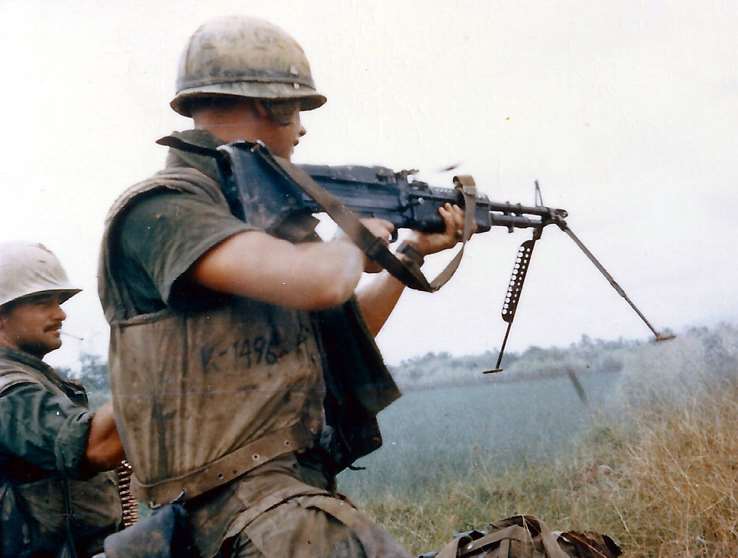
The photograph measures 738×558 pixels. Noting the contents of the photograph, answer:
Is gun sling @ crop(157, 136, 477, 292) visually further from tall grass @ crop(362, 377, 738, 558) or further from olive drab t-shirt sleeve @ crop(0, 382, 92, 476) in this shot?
tall grass @ crop(362, 377, 738, 558)

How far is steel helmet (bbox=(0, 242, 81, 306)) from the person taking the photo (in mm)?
5266

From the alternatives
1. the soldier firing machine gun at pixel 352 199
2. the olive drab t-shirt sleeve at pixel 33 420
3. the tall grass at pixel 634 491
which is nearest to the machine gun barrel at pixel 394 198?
the soldier firing machine gun at pixel 352 199

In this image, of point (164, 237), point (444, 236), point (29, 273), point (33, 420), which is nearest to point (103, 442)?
point (33, 420)

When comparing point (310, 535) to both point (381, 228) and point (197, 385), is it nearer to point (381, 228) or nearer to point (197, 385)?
point (197, 385)

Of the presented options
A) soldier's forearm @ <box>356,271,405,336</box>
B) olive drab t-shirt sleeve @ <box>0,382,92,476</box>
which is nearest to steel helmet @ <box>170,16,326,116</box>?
soldier's forearm @ <box>356,271,405,336</box>

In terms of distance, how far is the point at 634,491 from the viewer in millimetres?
6336

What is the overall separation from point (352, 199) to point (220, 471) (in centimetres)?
106

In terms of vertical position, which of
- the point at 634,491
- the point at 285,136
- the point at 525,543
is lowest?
the point at 634,491

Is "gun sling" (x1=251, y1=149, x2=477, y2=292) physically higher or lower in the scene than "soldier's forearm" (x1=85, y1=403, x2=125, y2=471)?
higher

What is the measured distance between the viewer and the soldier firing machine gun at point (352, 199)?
104 inches

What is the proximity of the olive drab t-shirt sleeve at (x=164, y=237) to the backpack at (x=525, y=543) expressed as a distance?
1.47 meters

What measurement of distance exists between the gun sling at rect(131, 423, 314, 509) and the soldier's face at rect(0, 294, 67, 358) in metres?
2.98

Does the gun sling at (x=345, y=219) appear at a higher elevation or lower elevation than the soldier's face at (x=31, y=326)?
higher

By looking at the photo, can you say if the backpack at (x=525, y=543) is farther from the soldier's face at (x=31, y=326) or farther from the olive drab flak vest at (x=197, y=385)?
the soldier's face at (x=31, y=326)
